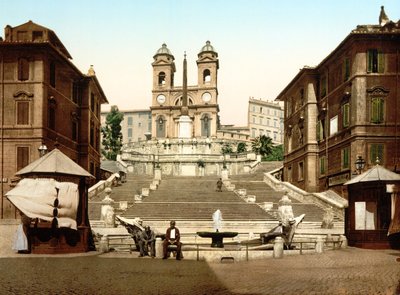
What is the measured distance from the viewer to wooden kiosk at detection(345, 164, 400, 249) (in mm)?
Answer: 21438

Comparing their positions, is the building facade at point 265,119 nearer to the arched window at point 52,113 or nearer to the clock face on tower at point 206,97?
the clock face on tower at point 206,97

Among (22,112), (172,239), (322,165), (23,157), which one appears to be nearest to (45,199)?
(172,239)

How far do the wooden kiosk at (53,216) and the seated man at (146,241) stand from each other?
2157mm

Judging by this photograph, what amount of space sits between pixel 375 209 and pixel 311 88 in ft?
79.2

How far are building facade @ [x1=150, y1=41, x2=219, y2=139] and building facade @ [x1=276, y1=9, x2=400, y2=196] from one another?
52596mm

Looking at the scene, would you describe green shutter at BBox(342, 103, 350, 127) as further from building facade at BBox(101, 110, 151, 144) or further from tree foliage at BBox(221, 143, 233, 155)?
building facade at BBox(101, 110, 151, 144)

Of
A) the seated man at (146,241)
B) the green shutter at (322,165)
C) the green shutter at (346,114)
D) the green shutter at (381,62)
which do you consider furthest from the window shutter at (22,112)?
the green shutter at (381,62)

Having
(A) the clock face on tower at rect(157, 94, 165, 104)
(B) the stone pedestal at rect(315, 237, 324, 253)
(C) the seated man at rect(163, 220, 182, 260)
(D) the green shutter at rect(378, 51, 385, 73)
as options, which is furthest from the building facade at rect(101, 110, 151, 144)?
(C) the seated man at rect(163, 220, 182, 260)

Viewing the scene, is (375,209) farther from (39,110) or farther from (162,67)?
(162,67)

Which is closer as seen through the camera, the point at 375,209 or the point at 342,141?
the point at 375,209

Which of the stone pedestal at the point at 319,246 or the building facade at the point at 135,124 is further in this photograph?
the building facade at the point at 135,124

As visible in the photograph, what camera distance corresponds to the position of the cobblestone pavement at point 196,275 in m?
10.9

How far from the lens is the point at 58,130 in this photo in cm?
4016

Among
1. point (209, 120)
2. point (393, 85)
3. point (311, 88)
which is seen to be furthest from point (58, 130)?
point (209, 120)
